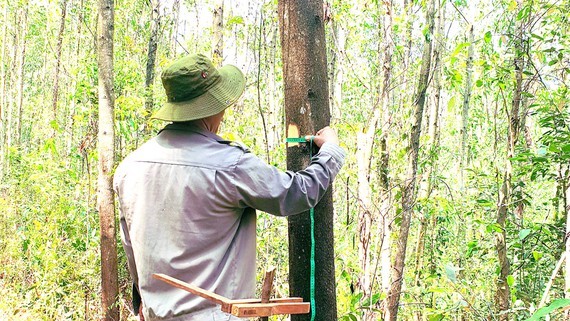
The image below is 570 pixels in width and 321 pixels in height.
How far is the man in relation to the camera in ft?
6.42

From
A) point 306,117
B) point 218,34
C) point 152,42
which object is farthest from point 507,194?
point 152,42

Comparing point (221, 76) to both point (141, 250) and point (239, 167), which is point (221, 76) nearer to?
point (239, 167)

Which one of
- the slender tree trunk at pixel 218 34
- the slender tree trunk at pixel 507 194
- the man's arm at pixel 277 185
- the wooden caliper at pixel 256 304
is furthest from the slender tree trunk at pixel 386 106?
the slender tree trunk at pixel 218 34

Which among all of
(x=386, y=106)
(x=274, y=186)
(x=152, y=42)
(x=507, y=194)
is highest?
(x=152, y=42)

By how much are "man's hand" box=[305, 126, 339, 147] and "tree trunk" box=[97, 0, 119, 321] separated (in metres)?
3.76

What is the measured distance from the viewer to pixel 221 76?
2.16 meters

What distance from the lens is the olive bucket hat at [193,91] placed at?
2070mm

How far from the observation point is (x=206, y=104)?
2084 millimetres

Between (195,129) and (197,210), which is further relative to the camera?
(195,129)

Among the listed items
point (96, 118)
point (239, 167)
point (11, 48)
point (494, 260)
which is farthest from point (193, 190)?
point (11, 48)

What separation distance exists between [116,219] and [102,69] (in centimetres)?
176

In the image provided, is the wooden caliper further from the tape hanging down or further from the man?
the tape hanging down

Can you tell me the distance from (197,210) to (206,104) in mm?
437

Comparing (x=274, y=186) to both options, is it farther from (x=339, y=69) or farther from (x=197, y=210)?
(x=339, y=69)
